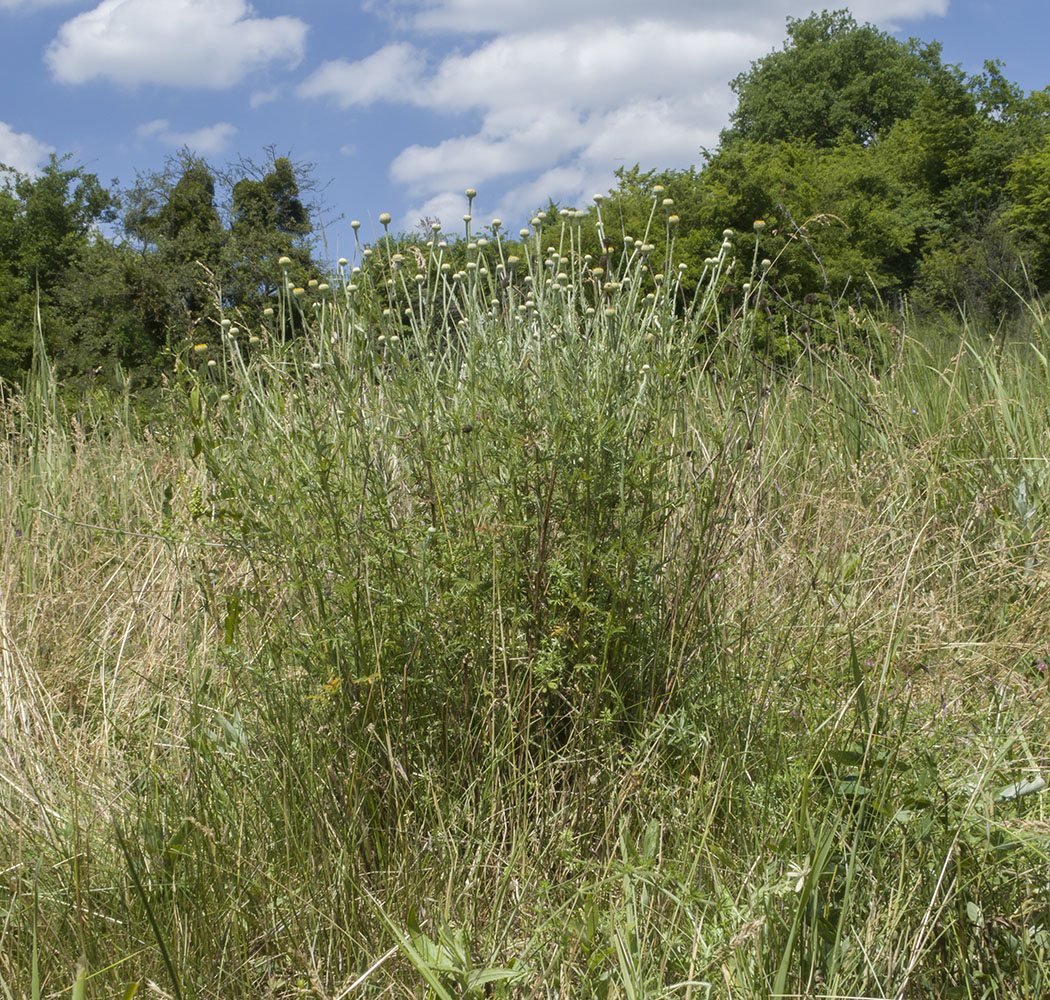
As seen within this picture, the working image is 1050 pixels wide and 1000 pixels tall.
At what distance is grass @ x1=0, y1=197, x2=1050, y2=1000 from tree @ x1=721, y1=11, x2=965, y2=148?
4671cm

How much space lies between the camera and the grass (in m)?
1.54

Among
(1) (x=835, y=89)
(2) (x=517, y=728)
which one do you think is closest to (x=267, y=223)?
(2) (x=517, y=728)

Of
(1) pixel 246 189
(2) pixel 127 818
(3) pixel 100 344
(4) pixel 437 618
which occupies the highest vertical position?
(1) pixel 246 189

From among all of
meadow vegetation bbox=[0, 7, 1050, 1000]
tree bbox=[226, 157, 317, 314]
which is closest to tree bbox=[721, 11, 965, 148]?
tree bbox=[226, 157, 317, 314]

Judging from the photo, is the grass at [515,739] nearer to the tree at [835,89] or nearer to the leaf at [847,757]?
the leaf at [847,757]

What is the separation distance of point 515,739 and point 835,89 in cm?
5441

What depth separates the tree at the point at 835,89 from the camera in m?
45.3

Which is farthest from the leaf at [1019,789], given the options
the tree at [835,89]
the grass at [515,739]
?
the tree at [835,89]

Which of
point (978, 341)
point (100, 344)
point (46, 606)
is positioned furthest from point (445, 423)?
point (100, 344)

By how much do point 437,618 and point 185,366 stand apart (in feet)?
2.72

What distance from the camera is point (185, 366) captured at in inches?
78.7

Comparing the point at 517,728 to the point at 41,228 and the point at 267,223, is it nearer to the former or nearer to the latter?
the point at 267,223

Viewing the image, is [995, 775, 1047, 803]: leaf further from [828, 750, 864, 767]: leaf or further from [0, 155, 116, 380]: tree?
[0, 155, 116, 380]: tree

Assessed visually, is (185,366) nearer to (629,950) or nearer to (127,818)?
(127,818)
